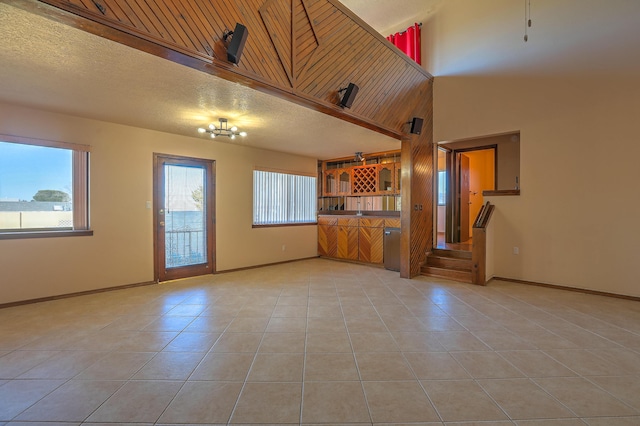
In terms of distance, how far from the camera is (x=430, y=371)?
223 centimetres

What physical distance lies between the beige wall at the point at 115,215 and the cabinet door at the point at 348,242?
6.70 ft

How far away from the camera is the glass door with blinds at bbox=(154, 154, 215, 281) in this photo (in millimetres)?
4980

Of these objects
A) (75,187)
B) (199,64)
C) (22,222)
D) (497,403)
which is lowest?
(497,403)

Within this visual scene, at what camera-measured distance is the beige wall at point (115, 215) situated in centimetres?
378

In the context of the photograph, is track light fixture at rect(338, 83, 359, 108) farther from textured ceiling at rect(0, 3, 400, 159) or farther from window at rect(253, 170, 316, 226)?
window at rect(253, 170, 316, 226)

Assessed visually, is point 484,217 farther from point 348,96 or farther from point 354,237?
point 348,96

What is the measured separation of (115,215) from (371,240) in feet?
15.7

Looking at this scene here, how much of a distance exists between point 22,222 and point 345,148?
5.44 metres

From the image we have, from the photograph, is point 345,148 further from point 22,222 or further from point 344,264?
point 22,222

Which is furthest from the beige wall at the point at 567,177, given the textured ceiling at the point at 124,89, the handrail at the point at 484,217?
the textured ceiling at the point at 124,89

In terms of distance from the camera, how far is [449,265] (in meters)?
5.34

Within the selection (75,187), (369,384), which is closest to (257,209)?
(75,187)

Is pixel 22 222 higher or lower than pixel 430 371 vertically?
higher

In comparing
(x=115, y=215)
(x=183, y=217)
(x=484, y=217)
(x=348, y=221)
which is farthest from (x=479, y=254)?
(x=115, y=215)
